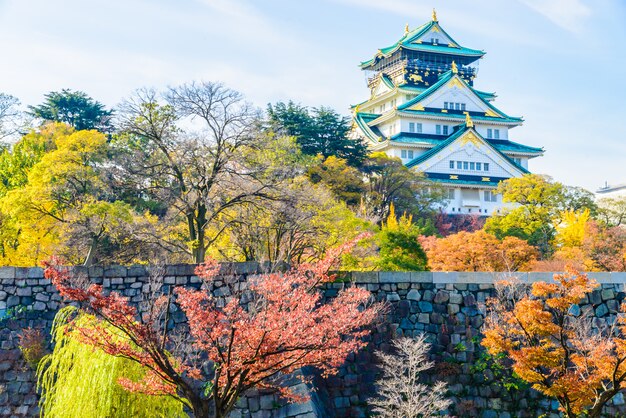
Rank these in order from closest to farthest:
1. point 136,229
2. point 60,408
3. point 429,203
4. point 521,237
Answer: point 60,408 < point 136,229 < point 521,237 < point 429,203

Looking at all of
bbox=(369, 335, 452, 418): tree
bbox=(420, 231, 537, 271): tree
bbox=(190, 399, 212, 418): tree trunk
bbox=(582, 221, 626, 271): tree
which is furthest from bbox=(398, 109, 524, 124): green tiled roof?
bbox=(190, 399, 212, 418): tree trunk

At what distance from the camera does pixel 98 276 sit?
15148 millimetres

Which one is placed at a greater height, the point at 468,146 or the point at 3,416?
the point at 468,146

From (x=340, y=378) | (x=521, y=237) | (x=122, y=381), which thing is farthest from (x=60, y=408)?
(x=521, y=237)

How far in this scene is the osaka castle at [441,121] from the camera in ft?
167

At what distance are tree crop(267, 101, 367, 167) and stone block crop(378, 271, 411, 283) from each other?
72.0 feet

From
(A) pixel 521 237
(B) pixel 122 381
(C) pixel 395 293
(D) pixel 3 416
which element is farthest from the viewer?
(A) pixel 521 237

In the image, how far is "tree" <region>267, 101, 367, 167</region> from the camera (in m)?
37.6

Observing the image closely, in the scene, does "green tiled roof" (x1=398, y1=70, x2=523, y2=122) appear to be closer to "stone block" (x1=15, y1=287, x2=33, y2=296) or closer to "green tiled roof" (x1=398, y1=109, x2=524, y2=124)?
"green tiled roof" (x1=398, y1=109, x2=524, y2=124)

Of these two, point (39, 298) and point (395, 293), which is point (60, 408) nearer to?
point (39, 298)

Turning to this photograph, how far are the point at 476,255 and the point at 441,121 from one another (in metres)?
30.8

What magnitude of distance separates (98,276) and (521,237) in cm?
2032

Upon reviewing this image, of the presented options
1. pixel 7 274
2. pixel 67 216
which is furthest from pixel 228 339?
pixel 67 216

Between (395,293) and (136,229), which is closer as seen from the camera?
(395,293)
